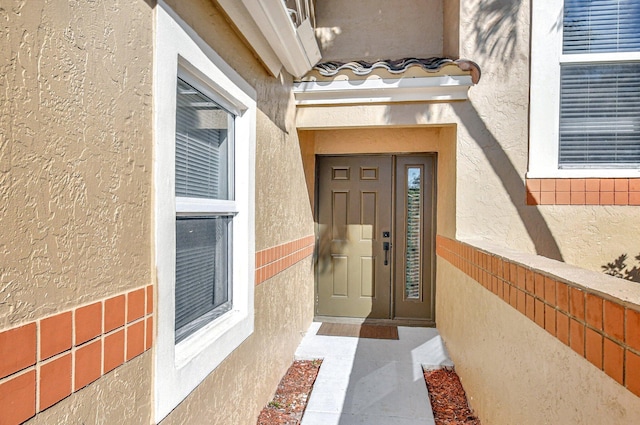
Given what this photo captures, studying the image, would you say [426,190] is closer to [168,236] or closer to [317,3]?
[317,3]

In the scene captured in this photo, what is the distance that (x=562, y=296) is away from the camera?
1.61 metres

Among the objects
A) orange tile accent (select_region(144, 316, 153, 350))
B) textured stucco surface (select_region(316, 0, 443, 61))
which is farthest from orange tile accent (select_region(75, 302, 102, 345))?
textured stucco surface (select_region(316, 0, 443, 61))

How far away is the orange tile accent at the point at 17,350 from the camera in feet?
3.38

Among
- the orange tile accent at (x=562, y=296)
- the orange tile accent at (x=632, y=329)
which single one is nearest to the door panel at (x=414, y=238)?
the orange tile accent at (x=562, y=296)

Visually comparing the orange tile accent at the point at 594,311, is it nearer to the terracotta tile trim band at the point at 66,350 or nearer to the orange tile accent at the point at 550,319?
the orange tile accent at the point at 550,319

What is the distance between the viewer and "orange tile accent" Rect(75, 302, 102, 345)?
1.30m

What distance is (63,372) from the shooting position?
48.4 inches

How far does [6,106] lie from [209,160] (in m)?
1.42

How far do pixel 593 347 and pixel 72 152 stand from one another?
185 cm

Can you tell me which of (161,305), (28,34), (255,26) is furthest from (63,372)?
(255,26)

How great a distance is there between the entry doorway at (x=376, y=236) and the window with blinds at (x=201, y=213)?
130 inches

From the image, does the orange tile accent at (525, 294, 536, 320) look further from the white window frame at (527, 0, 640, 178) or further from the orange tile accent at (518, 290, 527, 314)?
the white window frame at (527, 0, 640, 178)

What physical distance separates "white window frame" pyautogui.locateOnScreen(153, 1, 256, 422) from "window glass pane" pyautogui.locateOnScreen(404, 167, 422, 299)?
11.4 feet

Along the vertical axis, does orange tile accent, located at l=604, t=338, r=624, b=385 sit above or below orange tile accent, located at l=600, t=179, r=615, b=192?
below
